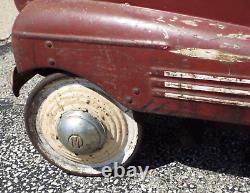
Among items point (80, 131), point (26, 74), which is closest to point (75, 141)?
point (80, 131)

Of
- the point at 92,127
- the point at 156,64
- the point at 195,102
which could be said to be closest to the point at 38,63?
the point at 92,127

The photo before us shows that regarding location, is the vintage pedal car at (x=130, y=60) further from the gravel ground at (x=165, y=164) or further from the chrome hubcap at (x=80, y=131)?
the gravel ground at (x=165, y=164)

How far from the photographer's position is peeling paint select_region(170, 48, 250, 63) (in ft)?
5.44

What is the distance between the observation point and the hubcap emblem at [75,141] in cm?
201

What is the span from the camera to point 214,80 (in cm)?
170

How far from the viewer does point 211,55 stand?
5.50 feet

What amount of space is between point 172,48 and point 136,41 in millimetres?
151

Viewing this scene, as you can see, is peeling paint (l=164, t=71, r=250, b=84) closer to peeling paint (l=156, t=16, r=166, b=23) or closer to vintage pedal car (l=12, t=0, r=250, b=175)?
vintage pedal car (l=12, t=0, r=250, b=175)

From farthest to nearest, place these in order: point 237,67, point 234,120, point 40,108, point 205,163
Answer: point 205,163 → point 40,108 → point 234,120 → point 237,67

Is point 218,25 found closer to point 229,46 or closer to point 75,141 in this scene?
point 229,46

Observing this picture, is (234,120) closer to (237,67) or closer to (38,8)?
(237,67)

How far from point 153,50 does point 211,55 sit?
234 millimetres

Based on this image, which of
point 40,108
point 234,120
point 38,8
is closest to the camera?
point 234,120

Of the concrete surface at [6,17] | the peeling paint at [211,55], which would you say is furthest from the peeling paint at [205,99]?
the concrete surface at [6,17]
